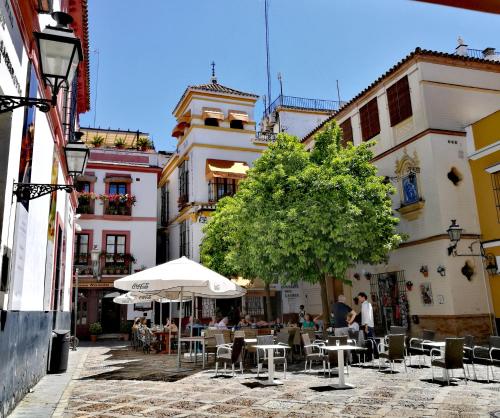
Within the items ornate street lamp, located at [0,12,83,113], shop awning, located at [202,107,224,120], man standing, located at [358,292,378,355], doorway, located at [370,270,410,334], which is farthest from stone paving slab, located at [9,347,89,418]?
shop awning, located at [202,107,224,120]

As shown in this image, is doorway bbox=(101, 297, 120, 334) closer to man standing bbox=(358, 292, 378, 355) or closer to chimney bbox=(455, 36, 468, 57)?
man standing bbox=(358, 292, 378, 355)

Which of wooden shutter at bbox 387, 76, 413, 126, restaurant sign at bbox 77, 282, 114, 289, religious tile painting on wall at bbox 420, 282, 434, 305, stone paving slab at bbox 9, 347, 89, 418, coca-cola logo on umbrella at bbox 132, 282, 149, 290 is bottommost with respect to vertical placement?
stone paving slab at bbox 9, 347, 89, 418

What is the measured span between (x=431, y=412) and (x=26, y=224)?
652 cm

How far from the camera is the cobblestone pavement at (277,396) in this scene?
6.42 meters

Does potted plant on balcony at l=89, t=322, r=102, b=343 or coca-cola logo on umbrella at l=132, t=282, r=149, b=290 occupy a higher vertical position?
coca-cola logo on umbrella at l=132, t=282, r=149, b=290

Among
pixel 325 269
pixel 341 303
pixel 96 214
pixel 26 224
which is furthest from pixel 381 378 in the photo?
pixel 96 214

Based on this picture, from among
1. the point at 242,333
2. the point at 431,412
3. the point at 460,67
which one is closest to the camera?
the point at 431,412

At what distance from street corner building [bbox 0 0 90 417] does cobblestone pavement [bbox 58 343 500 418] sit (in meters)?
1.20

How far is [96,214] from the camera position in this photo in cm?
2647

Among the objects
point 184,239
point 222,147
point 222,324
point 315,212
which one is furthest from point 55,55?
point 184,239

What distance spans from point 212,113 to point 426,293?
15970 mm

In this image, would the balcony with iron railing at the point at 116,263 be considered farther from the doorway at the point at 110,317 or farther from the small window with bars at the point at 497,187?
the small window with bars at the point at 497,187

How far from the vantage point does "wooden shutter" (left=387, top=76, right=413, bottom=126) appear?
56.2ft

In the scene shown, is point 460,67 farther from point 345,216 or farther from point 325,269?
point 325,269
